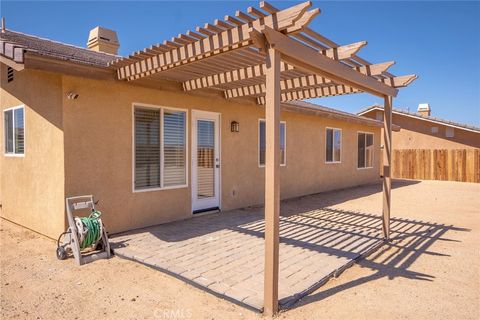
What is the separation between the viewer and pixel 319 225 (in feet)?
23.1

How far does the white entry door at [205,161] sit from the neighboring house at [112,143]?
0.02m

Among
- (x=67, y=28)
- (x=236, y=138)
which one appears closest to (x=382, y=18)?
(x=236, y=138)

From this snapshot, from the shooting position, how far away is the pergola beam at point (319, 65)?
338 cm

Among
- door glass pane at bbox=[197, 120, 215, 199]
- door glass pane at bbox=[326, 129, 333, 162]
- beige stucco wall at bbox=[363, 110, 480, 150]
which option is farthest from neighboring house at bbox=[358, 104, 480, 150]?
door glass pane at bbox=[197, 120, 215, 199]

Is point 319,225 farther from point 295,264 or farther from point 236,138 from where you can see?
point 236,138

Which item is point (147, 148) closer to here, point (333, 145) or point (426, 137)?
point (333, 145)

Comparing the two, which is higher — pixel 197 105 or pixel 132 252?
pixel 197 105

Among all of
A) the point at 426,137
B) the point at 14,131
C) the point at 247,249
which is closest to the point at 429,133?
the point at 426,137

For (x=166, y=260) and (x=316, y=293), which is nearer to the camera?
(x=316, y=293)

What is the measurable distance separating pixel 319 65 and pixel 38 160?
17.9 feet

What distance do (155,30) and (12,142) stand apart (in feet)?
18.2

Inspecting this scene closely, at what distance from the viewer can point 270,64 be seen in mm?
3336

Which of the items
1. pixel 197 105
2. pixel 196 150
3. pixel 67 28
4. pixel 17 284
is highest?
pixel 67 28

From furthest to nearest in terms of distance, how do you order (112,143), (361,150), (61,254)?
(361,150) → (112,143) → (61,254)
